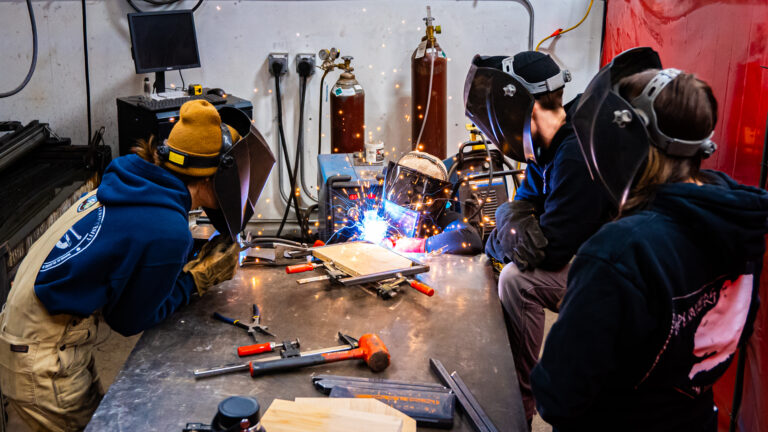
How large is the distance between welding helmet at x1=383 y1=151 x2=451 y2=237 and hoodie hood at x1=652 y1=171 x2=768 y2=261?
1.34 metres

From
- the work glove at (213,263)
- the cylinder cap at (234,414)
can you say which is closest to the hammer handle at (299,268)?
the work glove at (213,263)

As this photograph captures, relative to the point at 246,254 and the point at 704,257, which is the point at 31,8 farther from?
the point at 704,257

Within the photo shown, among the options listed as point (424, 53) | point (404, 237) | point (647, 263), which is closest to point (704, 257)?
point (647, 263)

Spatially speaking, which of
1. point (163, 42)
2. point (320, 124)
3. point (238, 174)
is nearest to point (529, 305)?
point (238, 174)

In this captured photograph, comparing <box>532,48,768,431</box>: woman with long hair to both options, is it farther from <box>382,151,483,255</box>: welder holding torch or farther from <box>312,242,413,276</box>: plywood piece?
<box>382,151,483,255</box>: welder holding torch

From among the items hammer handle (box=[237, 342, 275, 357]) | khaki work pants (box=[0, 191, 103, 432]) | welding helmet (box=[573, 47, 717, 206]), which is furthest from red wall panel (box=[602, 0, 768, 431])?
khaki work pants (box=[0, 191, 103, 432])

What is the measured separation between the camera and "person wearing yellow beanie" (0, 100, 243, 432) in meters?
1.64

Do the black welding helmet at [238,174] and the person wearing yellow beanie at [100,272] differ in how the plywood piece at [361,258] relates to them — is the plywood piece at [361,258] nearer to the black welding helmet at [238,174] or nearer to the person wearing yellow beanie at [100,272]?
the black welding helmet at [238,174]

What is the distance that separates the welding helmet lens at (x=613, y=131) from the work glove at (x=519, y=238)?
2.86 feet

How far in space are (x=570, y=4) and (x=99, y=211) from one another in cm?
371

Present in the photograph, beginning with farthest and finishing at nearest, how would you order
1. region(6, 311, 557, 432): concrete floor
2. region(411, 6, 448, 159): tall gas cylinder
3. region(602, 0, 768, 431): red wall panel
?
region(411, 6, 448, 159): tall gas cylinder
region(6, 311, 557, 432): concrete floor
region(602, 0, 768, 431): red wall panel

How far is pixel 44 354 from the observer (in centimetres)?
171

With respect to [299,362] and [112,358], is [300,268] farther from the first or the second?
[112,358]

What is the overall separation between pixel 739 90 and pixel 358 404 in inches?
63.7
